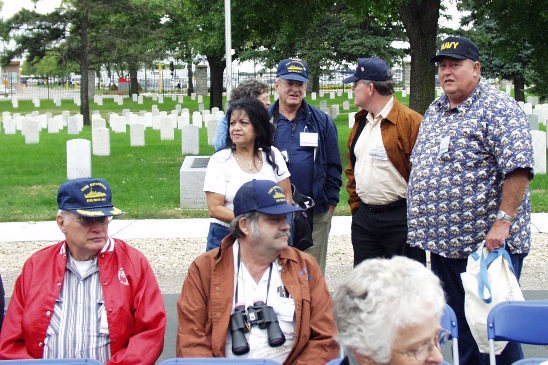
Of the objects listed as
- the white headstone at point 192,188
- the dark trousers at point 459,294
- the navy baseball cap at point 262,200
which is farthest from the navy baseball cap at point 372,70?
the white headstone at point 192,188

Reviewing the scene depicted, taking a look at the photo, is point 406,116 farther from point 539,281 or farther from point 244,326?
point 539,281

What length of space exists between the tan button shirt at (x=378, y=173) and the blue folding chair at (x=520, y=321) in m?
1.55

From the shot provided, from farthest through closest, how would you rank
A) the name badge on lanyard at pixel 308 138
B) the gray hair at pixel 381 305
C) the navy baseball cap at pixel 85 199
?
the name badge on lanyard at pixel 308 138, the navy baseball cap at pixel 85 199, the gray hair at pixel 381 305

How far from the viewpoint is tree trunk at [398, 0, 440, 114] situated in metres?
16.7

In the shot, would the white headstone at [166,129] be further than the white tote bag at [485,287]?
Yes

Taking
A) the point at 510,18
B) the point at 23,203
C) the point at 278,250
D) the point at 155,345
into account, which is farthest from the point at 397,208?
the point at 510,18

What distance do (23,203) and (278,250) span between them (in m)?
9.41

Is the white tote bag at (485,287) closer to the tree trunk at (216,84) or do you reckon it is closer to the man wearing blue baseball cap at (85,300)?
the man wearing blue baseball cap at (85,300)

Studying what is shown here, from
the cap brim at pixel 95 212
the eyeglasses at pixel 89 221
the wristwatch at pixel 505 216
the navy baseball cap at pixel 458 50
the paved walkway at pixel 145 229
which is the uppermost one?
the navy baseball cap at pixel 458 50

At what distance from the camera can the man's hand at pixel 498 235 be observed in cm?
452

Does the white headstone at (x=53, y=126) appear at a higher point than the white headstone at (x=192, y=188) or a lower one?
Answer: higher

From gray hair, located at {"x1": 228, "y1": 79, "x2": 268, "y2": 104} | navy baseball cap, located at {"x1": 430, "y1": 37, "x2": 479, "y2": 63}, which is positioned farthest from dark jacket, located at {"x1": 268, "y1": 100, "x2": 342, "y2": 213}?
navy baseball cap, located at {"x1": 430, "y1": 37, "x2": 479, "y2": 63}

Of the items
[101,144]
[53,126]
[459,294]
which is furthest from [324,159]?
[53,126]

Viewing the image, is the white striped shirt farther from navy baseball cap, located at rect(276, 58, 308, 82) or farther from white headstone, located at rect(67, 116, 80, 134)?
white headstone, located at rect(67, 116, 80, 134)
